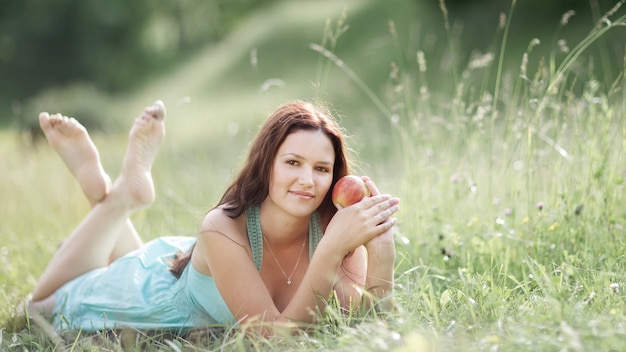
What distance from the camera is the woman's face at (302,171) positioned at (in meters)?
2.83

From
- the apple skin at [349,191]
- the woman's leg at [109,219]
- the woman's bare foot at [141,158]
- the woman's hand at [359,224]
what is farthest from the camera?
the woman's bare foot at [141,158]

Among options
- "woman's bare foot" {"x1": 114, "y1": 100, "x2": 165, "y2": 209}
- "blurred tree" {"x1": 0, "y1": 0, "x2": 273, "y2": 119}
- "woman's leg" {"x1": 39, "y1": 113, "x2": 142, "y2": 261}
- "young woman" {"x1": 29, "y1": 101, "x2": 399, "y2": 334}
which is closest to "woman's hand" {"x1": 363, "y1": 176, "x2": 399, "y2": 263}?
"young woman" {"x1": 29, "y1": 101, "x2": 399, "y2": 334}

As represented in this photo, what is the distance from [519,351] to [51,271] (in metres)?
2.37

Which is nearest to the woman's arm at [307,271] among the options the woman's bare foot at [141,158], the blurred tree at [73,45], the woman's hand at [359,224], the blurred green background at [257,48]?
the woman's hand at [359,224]

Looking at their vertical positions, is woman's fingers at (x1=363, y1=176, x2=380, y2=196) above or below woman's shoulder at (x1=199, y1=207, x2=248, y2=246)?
above

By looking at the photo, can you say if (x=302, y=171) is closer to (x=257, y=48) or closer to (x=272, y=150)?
(x=272, y=150)

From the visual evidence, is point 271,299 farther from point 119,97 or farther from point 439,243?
point 119,97

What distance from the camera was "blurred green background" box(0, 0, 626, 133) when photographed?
1145 cm

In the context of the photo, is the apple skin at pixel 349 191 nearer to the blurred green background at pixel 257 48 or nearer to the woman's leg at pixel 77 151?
the blurred green background at pixel 257 48

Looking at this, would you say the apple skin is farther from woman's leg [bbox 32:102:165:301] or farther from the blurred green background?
woman's leg [bbox 32:102:165:301]

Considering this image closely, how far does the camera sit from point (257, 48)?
53.1ft

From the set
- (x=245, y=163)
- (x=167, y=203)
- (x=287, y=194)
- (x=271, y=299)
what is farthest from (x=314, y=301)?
(x=167, y=203)

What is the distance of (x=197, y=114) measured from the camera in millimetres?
15812

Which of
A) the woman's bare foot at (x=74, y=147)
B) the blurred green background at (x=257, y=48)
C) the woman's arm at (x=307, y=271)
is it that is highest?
the blurred green background at (x=257, y=48)
